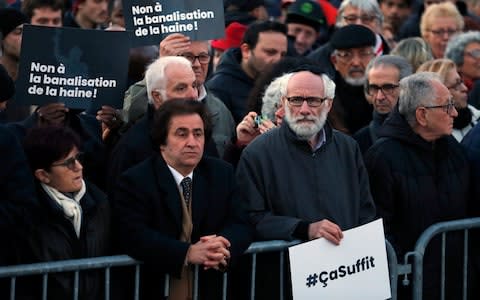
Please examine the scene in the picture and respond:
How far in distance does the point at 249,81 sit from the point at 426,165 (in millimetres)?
2416

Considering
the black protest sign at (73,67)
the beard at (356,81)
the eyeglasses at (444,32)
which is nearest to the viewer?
the black protest sign at (73,67)

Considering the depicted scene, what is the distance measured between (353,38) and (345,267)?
3830 millimetres

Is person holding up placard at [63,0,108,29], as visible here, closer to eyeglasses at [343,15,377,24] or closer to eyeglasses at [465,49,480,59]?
eyeglasses at [343,15,377,24]

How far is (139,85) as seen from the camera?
864 cm

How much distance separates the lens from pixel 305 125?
769cm

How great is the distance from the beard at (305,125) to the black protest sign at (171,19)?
55.1 inches

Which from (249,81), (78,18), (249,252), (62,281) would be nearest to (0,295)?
(62,281)

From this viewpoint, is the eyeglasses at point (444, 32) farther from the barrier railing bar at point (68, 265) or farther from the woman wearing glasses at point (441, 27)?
the barrier railing bar at point (68, 265)

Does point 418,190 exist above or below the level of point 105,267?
above

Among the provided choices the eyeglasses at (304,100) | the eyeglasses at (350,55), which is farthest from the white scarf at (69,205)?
the eyeglasses at (350,55)

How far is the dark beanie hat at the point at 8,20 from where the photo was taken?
923 centimetres

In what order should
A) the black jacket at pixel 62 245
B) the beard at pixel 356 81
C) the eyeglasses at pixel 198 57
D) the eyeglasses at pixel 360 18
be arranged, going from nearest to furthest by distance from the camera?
the black jacket at pixel 62 245 → the eyeglasses at pixel 198 57 → the beard at pixel 356 81 → the eyeglasses at pixel 360 18

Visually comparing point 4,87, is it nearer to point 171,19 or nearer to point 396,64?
point 171,19

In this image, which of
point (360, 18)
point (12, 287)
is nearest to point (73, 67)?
point (12, 287)
